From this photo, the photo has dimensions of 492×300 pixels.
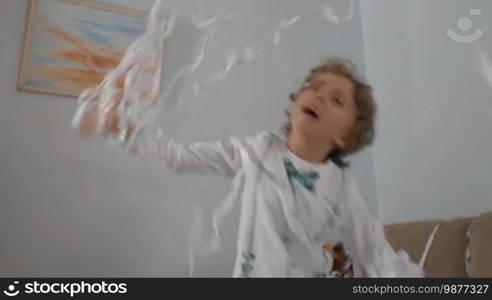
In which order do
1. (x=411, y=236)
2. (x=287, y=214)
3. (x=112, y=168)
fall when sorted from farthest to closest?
(x=112, y=168), (x=411, y=236), (x=287, y=214)

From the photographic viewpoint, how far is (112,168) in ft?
3.10

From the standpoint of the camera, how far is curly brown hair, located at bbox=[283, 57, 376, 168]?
622 millimetres

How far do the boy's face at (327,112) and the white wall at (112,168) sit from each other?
0.34ft

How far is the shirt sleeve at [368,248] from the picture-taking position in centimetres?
58

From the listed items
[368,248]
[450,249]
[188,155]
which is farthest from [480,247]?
[188,155]

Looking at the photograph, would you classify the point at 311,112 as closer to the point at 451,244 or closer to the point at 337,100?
the point at 337,100

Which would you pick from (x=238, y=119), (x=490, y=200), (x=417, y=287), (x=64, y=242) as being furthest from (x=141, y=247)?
(x=490, y=200)

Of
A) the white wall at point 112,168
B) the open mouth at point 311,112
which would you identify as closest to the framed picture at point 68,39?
the white wall at point 112,168

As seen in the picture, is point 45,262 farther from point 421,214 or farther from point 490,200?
point 490,200

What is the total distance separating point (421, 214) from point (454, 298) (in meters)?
0.44

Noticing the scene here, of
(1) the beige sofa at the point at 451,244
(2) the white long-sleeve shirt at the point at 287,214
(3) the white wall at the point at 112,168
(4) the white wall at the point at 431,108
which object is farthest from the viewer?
(4) the white wall at the point at 431,108

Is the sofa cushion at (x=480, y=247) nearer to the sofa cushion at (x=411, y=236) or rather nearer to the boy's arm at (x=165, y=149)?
the sofa cushion at (x=411, y=236)

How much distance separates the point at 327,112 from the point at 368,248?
18cm

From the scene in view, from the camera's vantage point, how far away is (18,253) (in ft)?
2.78
